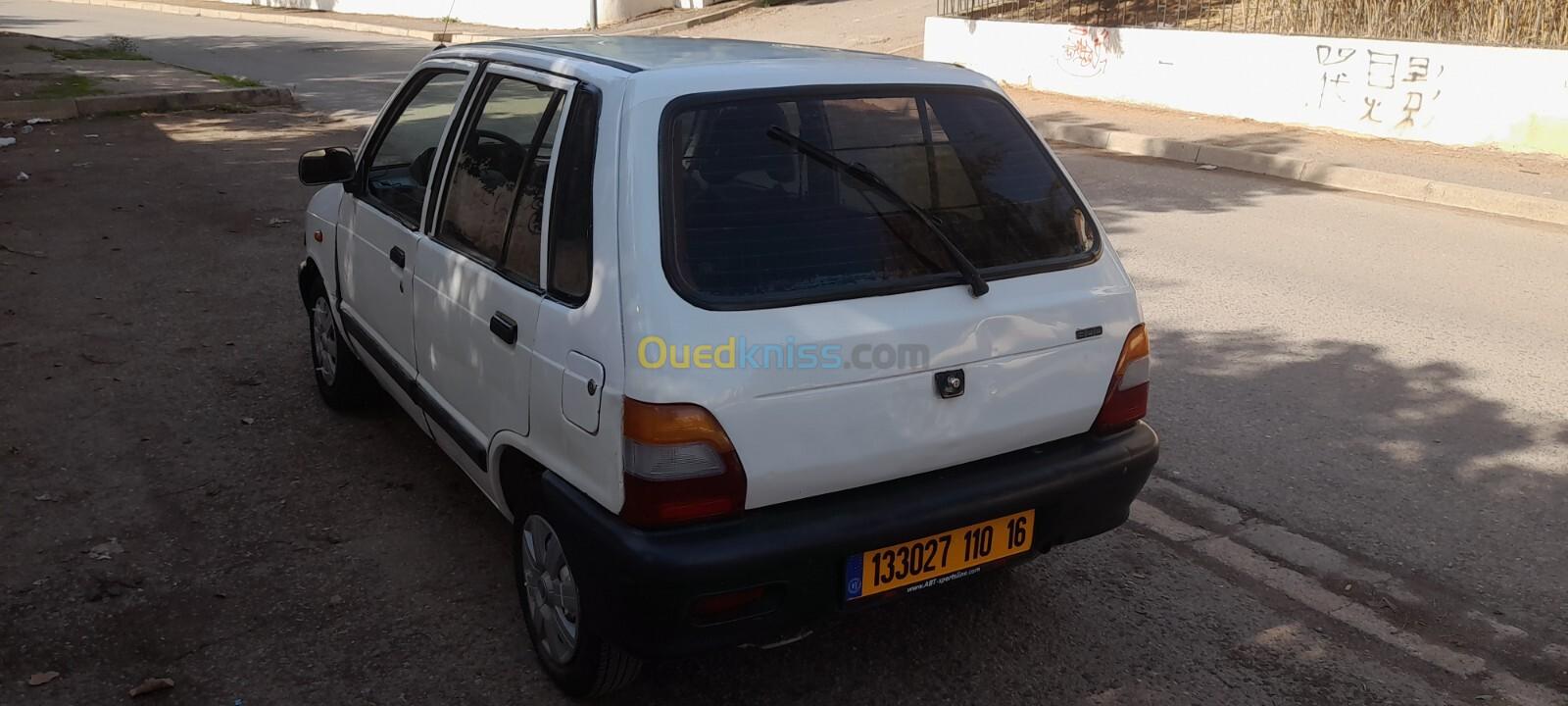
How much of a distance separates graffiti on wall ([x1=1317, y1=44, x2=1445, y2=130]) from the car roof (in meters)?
10.5

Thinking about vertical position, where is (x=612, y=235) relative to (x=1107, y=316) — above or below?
above

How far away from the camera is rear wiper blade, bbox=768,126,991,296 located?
9.68 feet

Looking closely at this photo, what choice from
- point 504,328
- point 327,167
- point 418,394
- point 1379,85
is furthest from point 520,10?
point 504,328

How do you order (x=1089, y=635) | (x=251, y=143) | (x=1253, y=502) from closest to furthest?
1. (x=1089, y=635)
2. (x=1253, y=502)
3. (x=251, y=143)

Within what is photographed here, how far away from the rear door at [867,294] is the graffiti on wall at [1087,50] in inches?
513

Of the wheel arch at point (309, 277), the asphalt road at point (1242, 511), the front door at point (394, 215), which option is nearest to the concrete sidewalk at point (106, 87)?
the asphalt road at point (1242, 511)

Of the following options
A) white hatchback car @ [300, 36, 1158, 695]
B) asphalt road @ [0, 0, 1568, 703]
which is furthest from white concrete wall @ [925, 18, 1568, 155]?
white hatchback car @ [300, 36, 1158, 695]

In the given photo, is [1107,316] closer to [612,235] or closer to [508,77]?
[612,235]

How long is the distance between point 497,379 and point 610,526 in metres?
0.68

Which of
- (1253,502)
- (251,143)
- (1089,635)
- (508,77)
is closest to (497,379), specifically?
(508,77)

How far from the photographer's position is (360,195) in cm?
446

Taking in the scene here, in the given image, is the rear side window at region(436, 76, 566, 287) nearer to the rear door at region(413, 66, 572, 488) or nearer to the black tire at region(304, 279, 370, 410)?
the rear door at region(413, 66, 572, 488)

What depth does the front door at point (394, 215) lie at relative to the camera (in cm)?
393

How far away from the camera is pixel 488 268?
3287 millimetres
